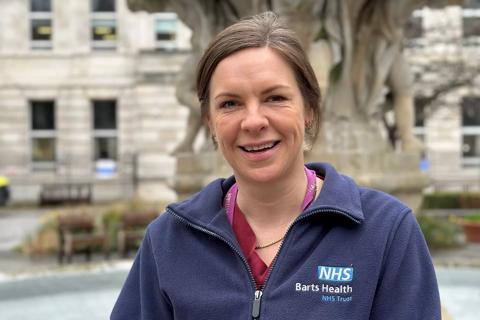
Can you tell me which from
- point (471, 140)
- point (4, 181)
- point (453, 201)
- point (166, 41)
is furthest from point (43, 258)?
point (471, 140)

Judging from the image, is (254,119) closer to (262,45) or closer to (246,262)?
(262,45)

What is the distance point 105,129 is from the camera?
32.6 m

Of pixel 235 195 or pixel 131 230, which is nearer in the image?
pixel 235 195

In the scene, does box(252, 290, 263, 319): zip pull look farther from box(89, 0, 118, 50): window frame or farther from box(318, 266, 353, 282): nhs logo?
box(89, 0, 118, 50): window frame

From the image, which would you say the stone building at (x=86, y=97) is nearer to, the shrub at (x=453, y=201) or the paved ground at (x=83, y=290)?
the shrub at (x=453, y=201)

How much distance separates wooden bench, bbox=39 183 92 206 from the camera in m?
29.0

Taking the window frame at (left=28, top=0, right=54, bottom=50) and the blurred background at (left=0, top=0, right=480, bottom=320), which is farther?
the window frame at (left=28, top=0, right=54, bottom=50)

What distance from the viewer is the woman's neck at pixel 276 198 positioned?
2076mm

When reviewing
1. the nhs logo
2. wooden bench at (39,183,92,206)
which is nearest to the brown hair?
the nhs logo

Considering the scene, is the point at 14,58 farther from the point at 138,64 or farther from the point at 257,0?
the point at 257,0

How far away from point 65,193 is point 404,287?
2986cm

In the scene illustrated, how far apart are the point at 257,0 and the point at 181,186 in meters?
3.01

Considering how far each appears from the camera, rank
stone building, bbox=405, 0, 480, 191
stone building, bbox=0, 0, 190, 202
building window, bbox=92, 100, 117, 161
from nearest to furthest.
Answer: stone building, bbox=405, 0, 480, 191 < stone building, bbox=0, 0, 190, 202 < building window, bbox=92, 100, 117, 161

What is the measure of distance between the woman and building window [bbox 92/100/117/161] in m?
30.7
